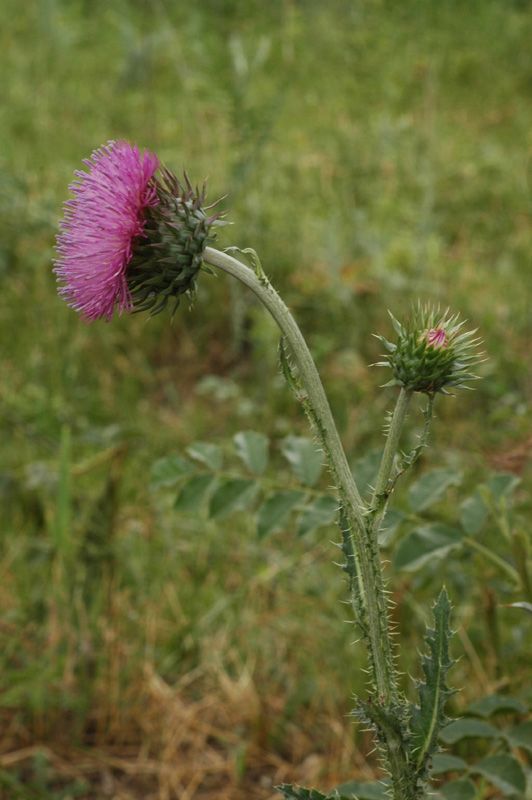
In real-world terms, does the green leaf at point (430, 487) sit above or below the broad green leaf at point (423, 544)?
above

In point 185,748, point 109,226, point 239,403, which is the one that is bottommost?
point 185,748

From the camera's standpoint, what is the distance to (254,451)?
1.98 m

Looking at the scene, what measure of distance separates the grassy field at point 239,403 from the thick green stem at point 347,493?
23.8 inches

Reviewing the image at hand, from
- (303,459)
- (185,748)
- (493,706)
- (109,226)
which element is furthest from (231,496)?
(109,226)

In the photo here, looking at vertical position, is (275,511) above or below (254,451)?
below

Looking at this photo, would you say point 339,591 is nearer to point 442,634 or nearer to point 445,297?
point 442,634

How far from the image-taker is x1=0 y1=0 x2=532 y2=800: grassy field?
223 cm

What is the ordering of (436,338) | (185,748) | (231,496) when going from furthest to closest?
(185,748)
(231,496)
(436,338)

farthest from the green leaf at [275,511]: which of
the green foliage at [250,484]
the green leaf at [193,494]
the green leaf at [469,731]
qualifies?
the green leaf at [469,731]

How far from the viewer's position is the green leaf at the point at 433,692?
121cm

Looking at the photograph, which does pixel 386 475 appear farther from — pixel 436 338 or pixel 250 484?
pixel 250 484

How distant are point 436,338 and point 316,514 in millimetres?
657

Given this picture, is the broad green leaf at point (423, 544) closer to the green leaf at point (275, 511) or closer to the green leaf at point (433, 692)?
the green leaf at point (275, 511)

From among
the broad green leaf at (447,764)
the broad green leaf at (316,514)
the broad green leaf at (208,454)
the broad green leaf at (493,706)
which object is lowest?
the broad green leaf at (447,764)
